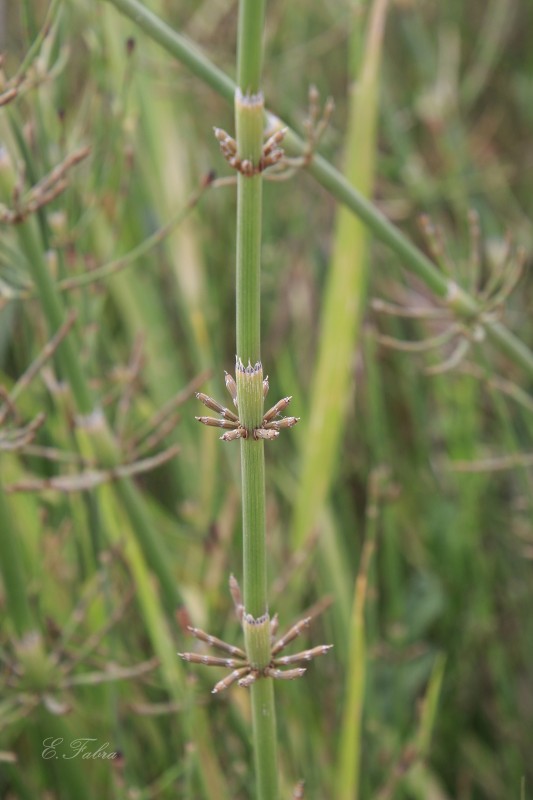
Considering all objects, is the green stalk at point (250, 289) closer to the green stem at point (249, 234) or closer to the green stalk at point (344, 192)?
the green stem at point (249, 234)

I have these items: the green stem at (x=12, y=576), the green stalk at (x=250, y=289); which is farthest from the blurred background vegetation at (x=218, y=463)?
the green stalk at (x=250, y=289)

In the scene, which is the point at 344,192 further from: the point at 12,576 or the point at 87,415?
the point at 12,576

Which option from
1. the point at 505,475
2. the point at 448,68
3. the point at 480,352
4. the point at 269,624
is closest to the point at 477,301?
the point at 480,352

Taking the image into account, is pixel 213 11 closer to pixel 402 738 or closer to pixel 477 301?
pixel 477 301
